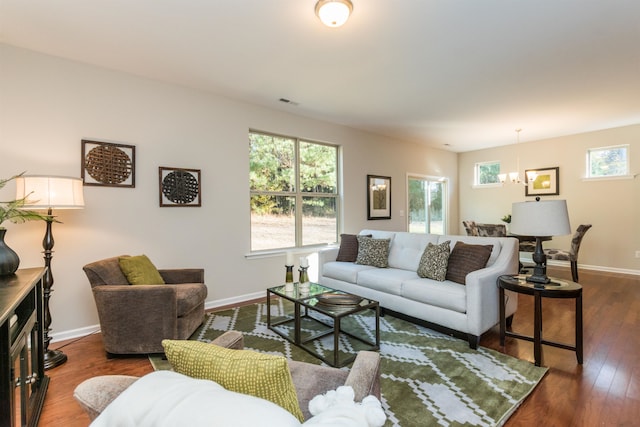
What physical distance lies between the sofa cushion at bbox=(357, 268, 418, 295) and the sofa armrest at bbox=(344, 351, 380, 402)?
2.01 m

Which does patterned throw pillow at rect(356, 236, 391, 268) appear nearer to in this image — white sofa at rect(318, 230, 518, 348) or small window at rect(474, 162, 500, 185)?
white sofa at rect(318, 230, 518, 348)

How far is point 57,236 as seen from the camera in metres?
2.79

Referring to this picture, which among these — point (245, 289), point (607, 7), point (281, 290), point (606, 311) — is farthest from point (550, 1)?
point (245, 289)

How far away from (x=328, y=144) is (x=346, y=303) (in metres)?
3.13

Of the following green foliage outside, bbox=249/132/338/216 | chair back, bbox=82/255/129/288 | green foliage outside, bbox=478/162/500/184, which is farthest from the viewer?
green foliage outside, bbox=478/162/500/184

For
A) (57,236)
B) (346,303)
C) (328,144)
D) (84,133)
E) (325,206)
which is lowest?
(346,303)

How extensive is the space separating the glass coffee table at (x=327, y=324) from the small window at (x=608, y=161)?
5506 mm

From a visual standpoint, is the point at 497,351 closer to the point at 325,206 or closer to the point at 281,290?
the point at 281,290

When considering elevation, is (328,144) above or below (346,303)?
above

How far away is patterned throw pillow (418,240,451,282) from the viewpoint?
299 cm

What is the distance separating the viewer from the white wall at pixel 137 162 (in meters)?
2.67

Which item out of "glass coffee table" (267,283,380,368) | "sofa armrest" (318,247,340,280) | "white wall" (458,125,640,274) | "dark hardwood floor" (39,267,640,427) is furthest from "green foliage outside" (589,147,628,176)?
"glass coffee table" (267,283,380,368)

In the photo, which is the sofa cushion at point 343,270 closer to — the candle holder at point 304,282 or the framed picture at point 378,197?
the candle holder at point 304,282

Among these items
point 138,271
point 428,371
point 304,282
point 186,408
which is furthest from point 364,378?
point 138,271
